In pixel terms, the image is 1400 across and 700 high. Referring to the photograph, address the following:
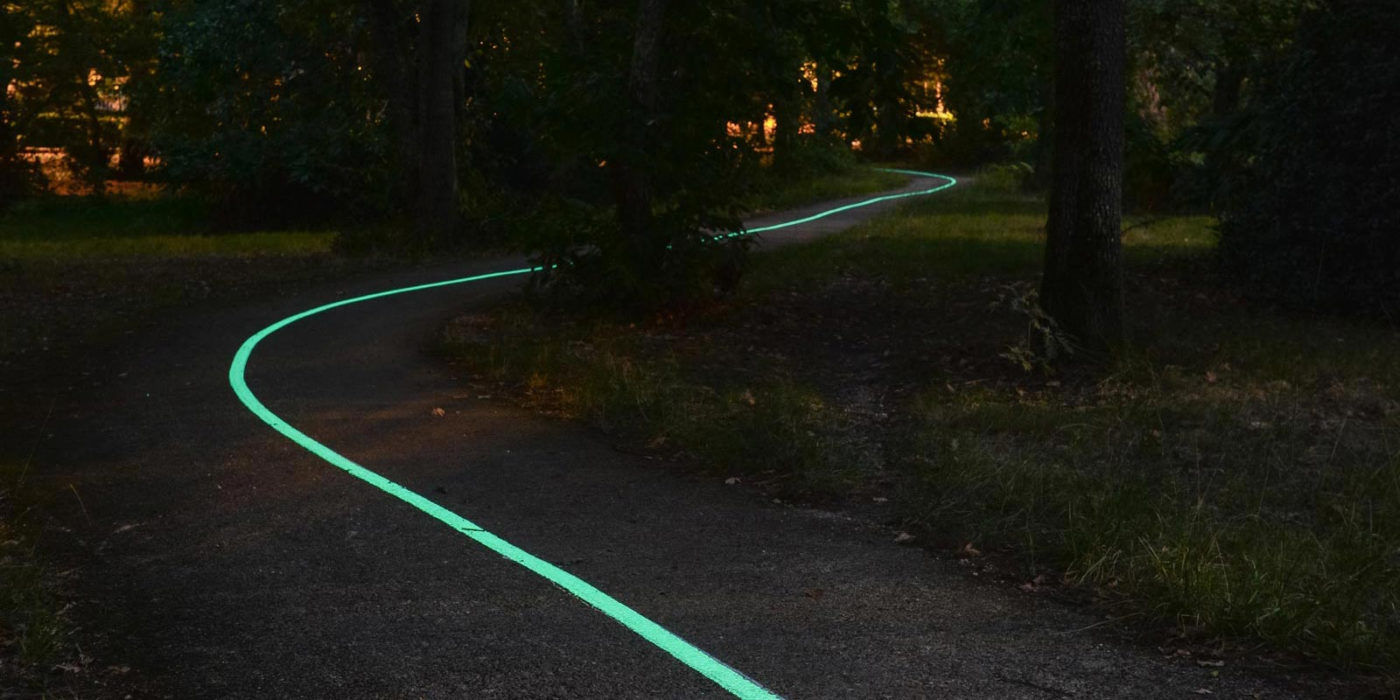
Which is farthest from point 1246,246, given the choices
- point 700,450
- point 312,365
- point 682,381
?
point 312,365

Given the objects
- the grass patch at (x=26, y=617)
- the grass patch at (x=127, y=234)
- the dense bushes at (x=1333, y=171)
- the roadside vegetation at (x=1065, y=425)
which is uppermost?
the dense bushes at (x=1333, y=171)

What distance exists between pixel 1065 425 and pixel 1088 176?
2.98 m

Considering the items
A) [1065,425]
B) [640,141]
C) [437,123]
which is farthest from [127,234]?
[1065,425]

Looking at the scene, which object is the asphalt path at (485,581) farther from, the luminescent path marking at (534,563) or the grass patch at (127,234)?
the grass patch at (127,234)

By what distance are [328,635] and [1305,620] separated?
164 inches

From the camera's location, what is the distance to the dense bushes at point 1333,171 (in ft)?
44.8

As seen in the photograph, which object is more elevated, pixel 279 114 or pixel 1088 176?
pixel 279 114

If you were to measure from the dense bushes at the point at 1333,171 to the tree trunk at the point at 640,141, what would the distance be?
269 inches

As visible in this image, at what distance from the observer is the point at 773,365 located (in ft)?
42.8

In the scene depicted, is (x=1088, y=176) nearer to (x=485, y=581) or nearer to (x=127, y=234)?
(x=485, y=581)

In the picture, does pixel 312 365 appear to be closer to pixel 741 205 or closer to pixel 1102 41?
pixel 741 205

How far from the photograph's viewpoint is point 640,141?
48.5 feet

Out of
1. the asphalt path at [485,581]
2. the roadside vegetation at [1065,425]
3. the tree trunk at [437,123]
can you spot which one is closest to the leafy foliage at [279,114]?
the tree trunk at [437,123]

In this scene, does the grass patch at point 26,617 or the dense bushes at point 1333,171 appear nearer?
the grass patch at point 26,617
